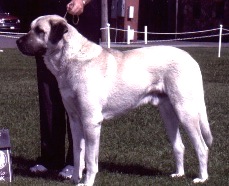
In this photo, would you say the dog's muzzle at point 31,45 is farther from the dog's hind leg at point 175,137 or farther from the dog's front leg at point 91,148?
the dog's hind leg at point 175,137

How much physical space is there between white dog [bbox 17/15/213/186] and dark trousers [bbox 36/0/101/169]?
592 millimetres

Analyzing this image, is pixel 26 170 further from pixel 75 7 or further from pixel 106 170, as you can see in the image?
pixel 75 7

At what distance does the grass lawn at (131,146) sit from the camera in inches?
243

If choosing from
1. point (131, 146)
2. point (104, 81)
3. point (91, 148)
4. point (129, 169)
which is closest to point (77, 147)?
point (91, 148)

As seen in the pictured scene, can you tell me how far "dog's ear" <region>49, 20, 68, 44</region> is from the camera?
548 cm

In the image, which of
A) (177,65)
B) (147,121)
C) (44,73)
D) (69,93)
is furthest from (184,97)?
(147,121)

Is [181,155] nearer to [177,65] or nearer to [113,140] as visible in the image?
[177,65]

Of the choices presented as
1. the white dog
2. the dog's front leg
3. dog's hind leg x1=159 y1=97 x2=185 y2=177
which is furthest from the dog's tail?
the dog's front leg

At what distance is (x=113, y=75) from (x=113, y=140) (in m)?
2.46

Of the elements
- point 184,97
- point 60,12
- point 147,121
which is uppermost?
point 60,12

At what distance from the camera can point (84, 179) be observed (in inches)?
229

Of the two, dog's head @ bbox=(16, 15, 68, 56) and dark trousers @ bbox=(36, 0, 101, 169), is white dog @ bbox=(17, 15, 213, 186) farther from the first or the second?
dark trousers @ bbox=(36, 0, 101, 169)

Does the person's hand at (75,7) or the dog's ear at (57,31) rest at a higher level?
the person's hand at (75,7)

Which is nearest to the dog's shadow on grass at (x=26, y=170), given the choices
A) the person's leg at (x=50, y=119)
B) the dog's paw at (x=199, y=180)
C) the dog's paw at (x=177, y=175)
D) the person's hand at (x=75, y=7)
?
the person's leg at (x=50, y=119)
